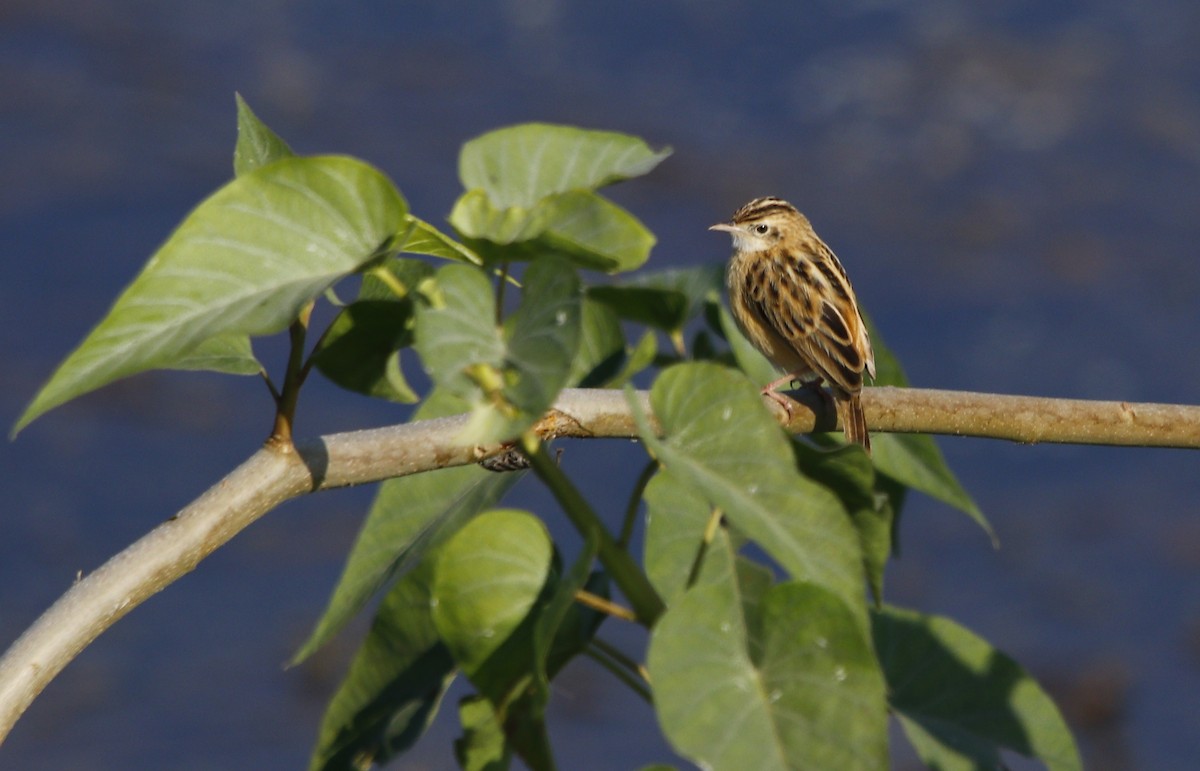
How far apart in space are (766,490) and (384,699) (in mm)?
606

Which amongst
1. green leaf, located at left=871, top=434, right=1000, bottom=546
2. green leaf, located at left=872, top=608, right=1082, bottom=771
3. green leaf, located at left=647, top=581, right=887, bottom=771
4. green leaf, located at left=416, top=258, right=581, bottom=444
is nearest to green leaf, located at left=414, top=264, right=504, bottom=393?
green leaf, located at left=416, top=258, right=581, bottom=444

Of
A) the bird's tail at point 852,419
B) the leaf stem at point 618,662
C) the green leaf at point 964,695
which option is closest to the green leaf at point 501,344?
the leaf stem at point 618,662

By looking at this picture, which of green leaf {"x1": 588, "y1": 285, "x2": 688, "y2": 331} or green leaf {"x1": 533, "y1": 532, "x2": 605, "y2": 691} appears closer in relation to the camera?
green leaf {"x1": 533, "y1": 532, "x2": 605, "y2": 691}

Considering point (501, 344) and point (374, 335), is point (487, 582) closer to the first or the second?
point (501, 344)

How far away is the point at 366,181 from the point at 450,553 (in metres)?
0.41

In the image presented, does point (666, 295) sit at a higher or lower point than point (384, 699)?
higher

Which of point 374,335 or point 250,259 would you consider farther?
point 374,335

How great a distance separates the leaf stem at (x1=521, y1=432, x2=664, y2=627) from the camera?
1.54 metres

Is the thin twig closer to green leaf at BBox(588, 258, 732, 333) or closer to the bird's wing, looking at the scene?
green leaf at BBox(588, 258, 732, 333)

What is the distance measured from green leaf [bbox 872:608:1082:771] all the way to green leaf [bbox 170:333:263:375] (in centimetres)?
96

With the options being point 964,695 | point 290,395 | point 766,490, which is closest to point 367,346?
point 290,395

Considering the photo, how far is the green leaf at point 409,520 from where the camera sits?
196cm

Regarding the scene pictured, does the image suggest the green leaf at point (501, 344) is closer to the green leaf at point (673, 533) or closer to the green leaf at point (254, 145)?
the green leaf at point (673, 533)

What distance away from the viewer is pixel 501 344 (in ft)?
5.07
